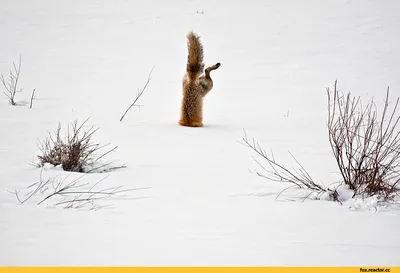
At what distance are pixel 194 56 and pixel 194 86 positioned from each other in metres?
0.42

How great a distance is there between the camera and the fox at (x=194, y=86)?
808cm

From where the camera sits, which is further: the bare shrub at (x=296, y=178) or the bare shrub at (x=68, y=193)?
the bare shrub at (x=296, y=178)

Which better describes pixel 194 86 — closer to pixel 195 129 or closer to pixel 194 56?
pixel 194 56

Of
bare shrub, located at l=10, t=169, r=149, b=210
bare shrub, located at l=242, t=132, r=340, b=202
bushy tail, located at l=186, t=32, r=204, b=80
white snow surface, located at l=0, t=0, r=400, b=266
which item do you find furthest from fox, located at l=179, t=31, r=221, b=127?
bare shrub, located at l=10, t=169, r=149, b=210

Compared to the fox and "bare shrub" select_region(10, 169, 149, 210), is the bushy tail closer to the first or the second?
the fox

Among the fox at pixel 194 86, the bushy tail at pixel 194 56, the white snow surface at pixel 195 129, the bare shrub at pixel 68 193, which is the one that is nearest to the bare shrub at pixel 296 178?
the white snow surface at pixel 195 129

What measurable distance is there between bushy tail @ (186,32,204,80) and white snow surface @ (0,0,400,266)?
2.61ft

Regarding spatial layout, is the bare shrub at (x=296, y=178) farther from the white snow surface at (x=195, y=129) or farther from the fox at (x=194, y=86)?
the fox at (x=194, y=86)

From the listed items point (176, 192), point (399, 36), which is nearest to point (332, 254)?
point (176, 192)

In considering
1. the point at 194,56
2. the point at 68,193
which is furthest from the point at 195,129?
the point at 68,193

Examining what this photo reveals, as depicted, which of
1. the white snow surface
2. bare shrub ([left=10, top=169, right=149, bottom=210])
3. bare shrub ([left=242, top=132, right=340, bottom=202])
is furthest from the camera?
bare shrub ([left=242, top=132, right=340, bottom=202])

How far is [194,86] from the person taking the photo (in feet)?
26.9

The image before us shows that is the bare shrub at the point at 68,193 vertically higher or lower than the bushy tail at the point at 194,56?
lower

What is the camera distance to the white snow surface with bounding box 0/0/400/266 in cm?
420
